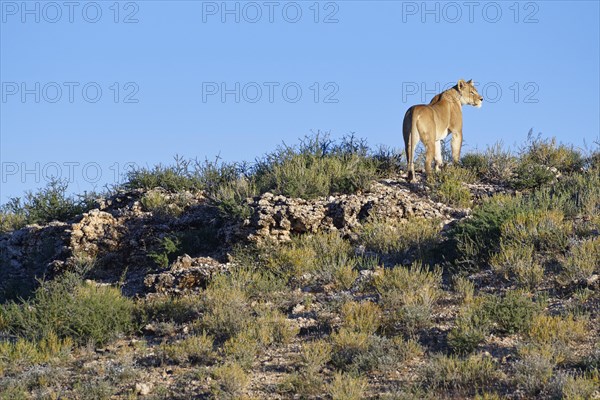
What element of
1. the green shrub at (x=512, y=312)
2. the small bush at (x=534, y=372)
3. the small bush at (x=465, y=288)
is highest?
the small bush at (x=465, y=288)

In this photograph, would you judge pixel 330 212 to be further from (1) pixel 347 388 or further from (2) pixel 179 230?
(1) pixel 347 388

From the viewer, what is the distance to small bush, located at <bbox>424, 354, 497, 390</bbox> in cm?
901

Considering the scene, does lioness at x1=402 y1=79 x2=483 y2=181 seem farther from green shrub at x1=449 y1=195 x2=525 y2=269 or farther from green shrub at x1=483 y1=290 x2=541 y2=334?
green shrub at x1=483 y1=290 x2=541 y2=334

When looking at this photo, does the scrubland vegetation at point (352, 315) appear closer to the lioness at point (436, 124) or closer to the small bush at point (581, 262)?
the small bush at point (581, 262)

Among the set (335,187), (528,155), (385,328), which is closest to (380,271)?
(385,328)

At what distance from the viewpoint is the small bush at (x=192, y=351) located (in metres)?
10.2

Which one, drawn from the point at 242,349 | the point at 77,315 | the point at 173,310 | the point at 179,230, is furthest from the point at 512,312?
the point at 179,230

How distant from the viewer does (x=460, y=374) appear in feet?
29.7

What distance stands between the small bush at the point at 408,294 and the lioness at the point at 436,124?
4.06 m

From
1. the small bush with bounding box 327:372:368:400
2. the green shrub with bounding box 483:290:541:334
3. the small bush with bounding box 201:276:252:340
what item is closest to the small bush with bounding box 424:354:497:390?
the small bush with bounding box 327:372:368:400

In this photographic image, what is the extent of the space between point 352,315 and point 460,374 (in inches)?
78.2

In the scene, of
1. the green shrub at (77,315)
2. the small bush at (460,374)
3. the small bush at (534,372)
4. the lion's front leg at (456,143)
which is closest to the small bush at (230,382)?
the small bush at (460,374)

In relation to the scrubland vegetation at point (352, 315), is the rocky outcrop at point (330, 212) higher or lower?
higher

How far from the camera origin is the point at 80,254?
1411cm
